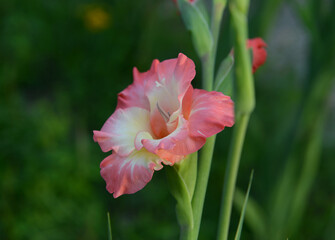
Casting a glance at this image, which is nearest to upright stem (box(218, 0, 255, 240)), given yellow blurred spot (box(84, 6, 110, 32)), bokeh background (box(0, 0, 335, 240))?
bokeh background (box(0, 0, 335, 240))

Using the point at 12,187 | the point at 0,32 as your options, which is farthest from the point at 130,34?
the point at 12,187

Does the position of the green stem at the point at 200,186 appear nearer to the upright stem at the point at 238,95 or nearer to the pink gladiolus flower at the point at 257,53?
the upright stem at the point at 238,95

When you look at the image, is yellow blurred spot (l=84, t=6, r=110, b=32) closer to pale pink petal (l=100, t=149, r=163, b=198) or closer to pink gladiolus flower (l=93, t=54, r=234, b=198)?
pink gladiolus flower (l=93, t=54, r=234, b=198)

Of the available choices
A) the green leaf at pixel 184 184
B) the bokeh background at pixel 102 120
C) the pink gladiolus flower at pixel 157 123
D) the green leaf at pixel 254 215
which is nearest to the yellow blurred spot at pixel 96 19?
the bokeh background at pixel 102 120

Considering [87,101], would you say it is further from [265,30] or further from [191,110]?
[191,110]

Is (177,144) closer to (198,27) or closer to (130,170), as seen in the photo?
(130,170)

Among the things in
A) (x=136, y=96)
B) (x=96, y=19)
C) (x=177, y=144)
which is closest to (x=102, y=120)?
(x=96, y=19)
